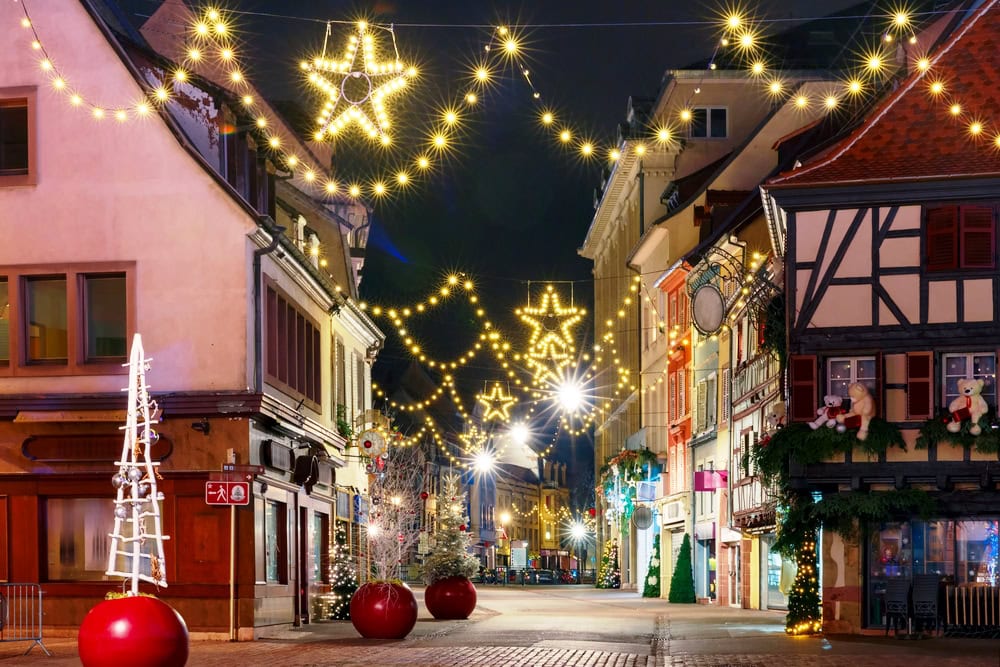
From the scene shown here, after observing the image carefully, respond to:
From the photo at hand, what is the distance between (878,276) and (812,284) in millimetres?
1088

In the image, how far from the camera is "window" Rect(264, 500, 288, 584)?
1009 inches

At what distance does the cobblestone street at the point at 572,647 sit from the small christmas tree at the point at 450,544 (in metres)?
1.01

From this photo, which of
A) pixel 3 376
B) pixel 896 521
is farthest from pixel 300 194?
pixel 896 521

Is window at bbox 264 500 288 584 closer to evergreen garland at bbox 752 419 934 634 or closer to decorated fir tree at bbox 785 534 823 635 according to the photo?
evergreen garland at bbox 752 419 934 634

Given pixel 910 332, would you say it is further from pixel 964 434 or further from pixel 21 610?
pixel 21 610

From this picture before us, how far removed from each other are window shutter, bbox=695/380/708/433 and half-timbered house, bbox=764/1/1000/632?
684 inches

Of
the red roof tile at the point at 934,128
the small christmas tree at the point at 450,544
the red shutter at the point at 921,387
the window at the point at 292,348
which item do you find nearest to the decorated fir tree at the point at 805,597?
the red shutter at the point at 921,387

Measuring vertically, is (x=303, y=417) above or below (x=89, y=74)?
below

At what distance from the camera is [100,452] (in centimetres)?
2414

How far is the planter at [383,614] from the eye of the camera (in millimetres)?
23234

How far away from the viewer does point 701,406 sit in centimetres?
4391

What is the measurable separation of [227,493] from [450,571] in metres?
7.63

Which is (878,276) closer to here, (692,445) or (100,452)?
(100,452)

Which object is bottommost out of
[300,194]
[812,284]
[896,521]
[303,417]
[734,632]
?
[734,632]
